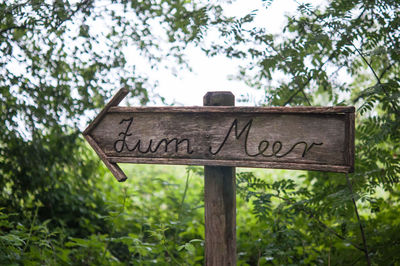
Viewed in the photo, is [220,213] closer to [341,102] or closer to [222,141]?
[222,141]

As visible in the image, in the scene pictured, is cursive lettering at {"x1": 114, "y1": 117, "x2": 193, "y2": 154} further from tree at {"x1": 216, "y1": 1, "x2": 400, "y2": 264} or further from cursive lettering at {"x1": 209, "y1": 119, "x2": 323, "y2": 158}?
tree at {"x1": 216, "y1": 1, "x2": 400, "y2": 264}

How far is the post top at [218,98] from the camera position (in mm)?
1864

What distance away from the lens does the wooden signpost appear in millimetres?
1597

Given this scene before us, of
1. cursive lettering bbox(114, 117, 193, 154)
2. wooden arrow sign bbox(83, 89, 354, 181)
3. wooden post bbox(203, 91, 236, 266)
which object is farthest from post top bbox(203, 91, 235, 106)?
cursive lettering bbox(114, 117, 193, 154)

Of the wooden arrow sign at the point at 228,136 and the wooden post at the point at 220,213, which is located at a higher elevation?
the wooden arrow sign at the point at 228,136

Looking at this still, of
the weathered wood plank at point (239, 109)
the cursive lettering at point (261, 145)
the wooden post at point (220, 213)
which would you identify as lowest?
the wooden post at point (220, 213)

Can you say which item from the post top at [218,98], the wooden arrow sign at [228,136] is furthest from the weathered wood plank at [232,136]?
the post top at [218,98]

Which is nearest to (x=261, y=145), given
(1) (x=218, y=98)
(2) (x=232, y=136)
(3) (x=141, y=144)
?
(2) (x=232, y=136)

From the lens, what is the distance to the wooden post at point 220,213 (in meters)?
1.83

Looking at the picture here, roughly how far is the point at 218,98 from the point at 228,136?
232 mm

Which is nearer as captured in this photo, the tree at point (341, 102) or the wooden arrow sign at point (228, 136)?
the wooden arrow sign at point (228, 136)

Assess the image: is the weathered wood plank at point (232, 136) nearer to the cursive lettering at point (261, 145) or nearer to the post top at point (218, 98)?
the cursive lettering at point (261, 145)

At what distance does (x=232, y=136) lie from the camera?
173cm

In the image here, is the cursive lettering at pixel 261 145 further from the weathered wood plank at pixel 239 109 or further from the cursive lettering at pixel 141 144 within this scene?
the cursive lettering at pixel 141 144
